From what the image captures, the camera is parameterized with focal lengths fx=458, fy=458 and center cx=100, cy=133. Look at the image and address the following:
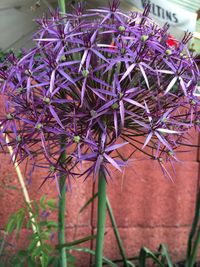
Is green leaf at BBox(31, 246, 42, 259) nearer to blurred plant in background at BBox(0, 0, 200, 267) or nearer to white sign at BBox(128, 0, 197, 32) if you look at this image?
blurred plant in background at BBox(0, 0, 200, 267)

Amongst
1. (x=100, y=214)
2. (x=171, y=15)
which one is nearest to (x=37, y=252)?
Answer: (x=100, y=214)

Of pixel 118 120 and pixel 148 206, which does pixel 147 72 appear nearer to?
pixel 118 120

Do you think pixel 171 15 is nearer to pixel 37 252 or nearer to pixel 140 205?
pixel 140 205

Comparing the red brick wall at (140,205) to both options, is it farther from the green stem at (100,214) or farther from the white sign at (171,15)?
the green stem at (100,214)

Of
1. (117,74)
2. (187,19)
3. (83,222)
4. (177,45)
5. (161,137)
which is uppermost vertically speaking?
(187,19)

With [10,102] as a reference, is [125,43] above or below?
above

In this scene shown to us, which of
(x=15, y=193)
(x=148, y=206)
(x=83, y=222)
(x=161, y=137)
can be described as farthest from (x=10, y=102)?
(x=148, y=206)

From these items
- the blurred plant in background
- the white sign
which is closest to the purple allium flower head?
the blurred plant in background
